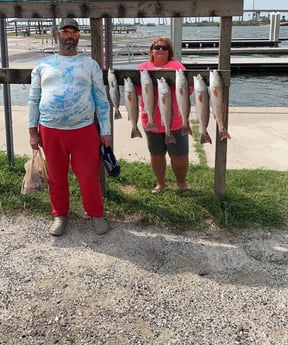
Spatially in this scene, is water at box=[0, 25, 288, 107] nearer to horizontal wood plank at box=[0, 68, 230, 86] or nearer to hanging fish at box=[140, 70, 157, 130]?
horizontal wood plank at box=[0, 68, 230, 86]

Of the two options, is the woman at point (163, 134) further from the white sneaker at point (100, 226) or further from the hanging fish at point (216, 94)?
the white sneaker at point (100, 226)

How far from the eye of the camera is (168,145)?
466cm

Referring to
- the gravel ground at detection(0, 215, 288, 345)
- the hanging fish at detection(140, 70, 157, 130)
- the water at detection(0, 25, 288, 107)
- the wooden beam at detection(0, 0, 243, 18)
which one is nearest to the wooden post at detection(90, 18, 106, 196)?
the wooden beam at detection(0, 0, 243, 18)

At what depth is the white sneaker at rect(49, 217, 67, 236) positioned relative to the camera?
4.16 m

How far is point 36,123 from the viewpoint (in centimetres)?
400

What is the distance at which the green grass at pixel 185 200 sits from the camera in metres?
4.34

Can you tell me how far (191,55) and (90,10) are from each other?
2192 cm

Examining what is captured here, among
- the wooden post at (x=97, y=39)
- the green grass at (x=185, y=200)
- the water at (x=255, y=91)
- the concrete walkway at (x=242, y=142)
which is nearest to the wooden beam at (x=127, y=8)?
the wooden post at (x=97, y=39)

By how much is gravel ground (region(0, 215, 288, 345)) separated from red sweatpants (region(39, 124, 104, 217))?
1.08 ft

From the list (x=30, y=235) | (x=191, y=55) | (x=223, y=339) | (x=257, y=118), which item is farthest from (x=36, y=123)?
(x=191, y=55)

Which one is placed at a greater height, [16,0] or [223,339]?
[16,0]

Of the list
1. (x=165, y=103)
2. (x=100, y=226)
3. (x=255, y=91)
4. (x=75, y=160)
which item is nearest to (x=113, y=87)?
(x=165, y=103)

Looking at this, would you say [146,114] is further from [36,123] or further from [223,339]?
[223,339]

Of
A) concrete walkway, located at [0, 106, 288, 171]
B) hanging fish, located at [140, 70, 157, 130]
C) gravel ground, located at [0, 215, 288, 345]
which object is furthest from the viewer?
concrete walkway, located at [0, 106, 288, 171]
